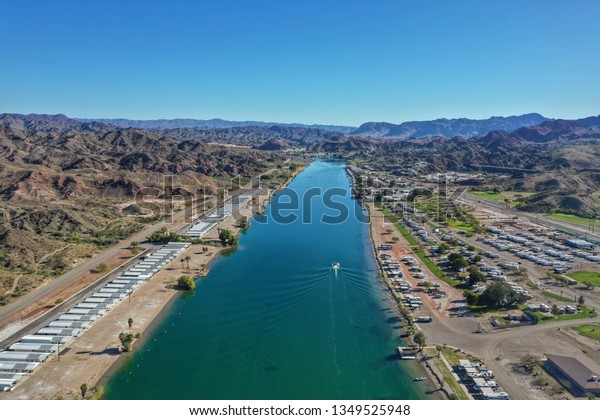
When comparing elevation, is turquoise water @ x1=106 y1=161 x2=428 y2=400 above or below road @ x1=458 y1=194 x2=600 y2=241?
below

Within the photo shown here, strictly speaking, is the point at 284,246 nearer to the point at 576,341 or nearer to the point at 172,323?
the point at 172,323

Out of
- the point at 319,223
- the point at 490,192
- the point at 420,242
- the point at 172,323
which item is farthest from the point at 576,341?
the point at 490,192

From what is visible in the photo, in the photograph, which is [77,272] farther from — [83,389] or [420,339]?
[420,339]

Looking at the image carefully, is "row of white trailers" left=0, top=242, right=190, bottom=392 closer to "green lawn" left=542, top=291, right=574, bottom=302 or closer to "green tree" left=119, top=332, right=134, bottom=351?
"green tree" left=119, top=332, right=134, bottom=351

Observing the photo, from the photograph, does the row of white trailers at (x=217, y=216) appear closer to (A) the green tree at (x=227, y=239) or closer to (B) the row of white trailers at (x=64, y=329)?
(A) the green tree at (x=227, y=239)

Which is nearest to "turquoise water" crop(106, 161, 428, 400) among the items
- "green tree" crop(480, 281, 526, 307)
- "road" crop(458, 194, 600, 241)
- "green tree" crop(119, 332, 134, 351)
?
"green tree" crop(119, 332, 134, 351)

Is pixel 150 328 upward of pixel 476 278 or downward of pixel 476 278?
downward

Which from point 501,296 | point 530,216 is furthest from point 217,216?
point 530,216
